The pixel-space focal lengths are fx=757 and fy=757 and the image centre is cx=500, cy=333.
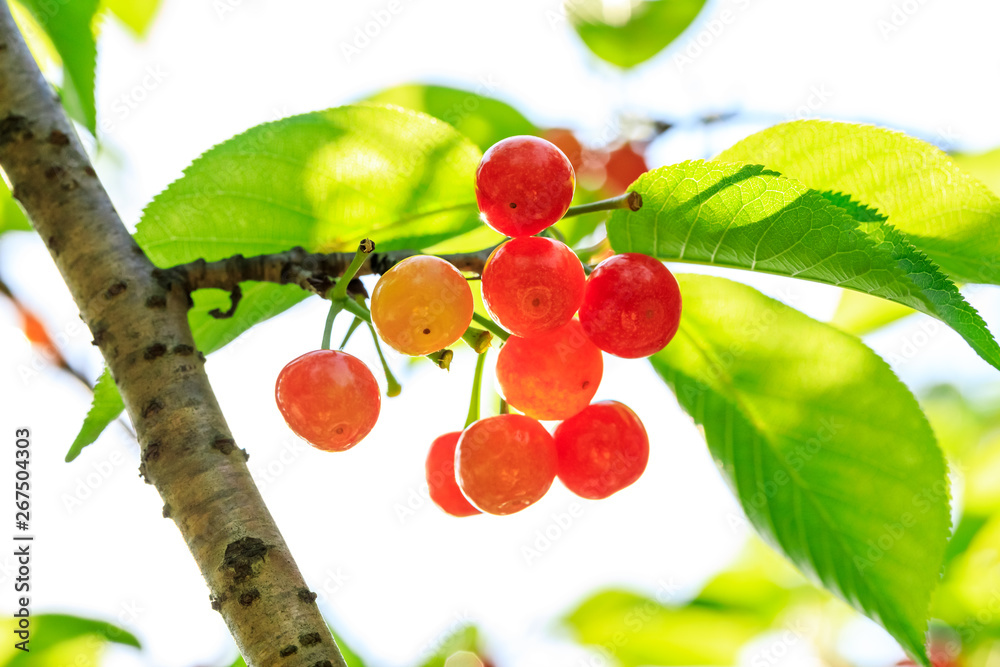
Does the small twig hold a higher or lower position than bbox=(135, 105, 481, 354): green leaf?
lower

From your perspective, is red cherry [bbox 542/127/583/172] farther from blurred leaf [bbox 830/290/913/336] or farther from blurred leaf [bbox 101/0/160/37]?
blurred leaf [bbox 101/0/160/37]

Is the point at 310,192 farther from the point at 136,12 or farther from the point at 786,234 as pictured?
the point at 136,12

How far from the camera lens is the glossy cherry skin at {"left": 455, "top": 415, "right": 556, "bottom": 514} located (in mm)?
1221

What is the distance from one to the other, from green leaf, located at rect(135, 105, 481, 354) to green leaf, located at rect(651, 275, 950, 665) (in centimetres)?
52

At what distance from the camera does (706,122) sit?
2.60m

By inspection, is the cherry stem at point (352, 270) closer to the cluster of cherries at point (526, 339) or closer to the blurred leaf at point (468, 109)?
the cluster of cherries at point (526, 339)

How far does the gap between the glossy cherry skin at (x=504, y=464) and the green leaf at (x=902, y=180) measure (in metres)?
0.58

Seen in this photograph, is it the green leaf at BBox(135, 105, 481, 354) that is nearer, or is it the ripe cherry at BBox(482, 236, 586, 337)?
the ripe cherry at BBox(482, 236, 586, 337)

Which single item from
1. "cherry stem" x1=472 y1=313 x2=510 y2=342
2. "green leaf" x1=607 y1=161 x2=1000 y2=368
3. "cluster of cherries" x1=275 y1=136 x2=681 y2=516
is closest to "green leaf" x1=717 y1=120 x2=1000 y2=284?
"green leaf" x1=607 y1=161 x2=1000 y2=368

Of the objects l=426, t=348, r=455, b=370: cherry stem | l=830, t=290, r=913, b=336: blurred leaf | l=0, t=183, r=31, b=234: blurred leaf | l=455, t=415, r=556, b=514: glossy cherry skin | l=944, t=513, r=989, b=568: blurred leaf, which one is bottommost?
l=944, t=513, r=989, b=568: blurred leaf

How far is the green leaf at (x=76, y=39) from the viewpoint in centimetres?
155

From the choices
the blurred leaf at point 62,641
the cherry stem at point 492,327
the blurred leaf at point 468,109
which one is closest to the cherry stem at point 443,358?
the cherry stem at point 492,327

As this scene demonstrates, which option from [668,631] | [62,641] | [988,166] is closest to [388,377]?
[62,641]

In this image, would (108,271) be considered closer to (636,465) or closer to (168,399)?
(168,399)
